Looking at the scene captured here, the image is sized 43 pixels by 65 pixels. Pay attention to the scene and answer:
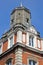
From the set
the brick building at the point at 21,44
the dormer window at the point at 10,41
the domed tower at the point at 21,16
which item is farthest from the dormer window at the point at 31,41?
A: the dormer window at the point at 10,41

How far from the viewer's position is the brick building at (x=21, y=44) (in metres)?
39.3

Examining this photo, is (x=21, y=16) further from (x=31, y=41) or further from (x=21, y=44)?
(x=21, y=44)

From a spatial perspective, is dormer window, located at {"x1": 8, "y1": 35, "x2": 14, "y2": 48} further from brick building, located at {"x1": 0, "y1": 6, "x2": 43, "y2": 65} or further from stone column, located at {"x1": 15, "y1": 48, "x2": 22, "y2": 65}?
stone column, located at {"x1": 15, "y1": 48, "x2": 22, "y2": 65}

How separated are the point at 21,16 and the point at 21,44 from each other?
6.97 meters

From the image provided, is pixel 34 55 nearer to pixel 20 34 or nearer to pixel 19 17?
pixel 20 34

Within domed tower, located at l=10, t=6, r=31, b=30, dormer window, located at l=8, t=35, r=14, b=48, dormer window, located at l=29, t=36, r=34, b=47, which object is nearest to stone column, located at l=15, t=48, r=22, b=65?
dormer window, located at l=8, t=35, r=14, b=48

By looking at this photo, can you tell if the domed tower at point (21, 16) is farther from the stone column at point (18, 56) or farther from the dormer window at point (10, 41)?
the stone column at point (18, 56)

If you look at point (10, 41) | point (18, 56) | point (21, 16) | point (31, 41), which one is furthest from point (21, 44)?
point (21, 16)

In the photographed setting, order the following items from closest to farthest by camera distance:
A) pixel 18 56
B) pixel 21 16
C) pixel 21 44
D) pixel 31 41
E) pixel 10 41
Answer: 1. pixel 18 56
2. pixel 21 44
3. pixel 31 41
4. pixel 10 41
5. pixel 21 16

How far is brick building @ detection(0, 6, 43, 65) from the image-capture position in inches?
1549

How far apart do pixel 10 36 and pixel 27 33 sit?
269 centimetres

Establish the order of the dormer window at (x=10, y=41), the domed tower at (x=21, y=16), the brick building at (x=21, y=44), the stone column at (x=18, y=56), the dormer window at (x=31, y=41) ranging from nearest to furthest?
the stone column at (x=18, y=56), the brick building at (x=21, y=44), the dormer window at (x=10, y=41), the dormer window at (x=31, y=41), the domed tower at (x=21, y=16)

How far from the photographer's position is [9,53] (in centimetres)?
4059

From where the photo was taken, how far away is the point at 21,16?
44938 mm
